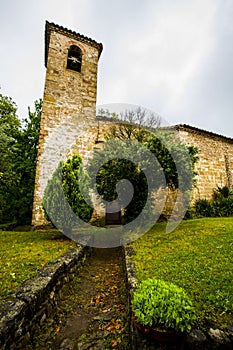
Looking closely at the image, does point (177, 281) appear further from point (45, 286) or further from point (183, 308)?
point (45, 286)

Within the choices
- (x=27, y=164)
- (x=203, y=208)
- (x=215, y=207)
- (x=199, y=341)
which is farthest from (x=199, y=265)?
(x=27, y=164)

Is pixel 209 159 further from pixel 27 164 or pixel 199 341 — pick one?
pixel 199 341

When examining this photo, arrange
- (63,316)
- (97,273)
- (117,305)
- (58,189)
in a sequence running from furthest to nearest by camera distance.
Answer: (58,189), (97,273), (117,305), (63,316)

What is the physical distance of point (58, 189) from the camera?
6.12 metres

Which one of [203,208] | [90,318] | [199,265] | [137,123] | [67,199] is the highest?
[137,123]

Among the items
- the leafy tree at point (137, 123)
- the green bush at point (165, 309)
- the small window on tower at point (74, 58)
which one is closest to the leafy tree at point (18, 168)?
the small window on tower at point (74, 58)

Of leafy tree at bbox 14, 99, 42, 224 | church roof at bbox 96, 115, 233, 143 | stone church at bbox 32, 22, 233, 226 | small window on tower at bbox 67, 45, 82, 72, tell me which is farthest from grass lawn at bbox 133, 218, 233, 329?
small window on tower at bbox 67, 45, 82, 72

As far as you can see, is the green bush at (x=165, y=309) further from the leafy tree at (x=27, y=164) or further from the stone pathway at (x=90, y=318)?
the leafy tree at (x=27, y=164)

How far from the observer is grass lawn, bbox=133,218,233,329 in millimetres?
2254

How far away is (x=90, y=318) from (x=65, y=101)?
31.7 feet

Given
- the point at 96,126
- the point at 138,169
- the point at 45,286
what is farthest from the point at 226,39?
the point at 45,286

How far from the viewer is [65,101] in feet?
32.9

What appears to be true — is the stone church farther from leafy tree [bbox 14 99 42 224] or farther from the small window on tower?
leafy tree [bbox 14 99 42 224]

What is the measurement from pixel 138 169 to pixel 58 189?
308 cm
